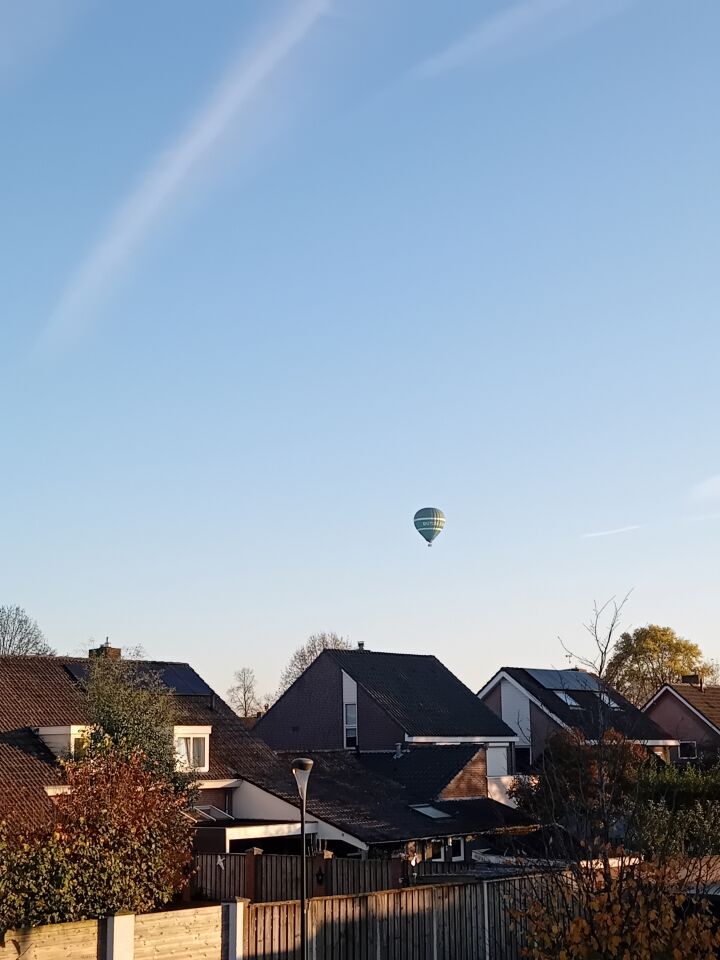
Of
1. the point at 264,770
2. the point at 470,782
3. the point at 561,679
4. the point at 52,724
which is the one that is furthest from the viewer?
the point at 561,679

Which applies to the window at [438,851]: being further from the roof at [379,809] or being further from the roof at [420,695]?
the roof at [420,695]

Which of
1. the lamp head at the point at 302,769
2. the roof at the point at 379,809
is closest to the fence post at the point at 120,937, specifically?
the lamp head at the point at 302,769

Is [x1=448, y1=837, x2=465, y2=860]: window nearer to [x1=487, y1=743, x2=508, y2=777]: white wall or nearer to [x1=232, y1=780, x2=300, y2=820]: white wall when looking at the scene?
[x1=232, y1=780, x2=300, y2=820]: white wall

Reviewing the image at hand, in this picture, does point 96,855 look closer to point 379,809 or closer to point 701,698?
point 379,809

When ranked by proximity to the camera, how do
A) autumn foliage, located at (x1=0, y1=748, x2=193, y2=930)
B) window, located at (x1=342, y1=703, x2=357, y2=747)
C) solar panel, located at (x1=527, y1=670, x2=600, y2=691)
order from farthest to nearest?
solar panel, located at (x1=527, y1=670, x2=600, y2=691), window, located at (x1=342, y1=703, x2=357, y2=747), autumn foliage, located at (x1=0, y1=748, x2=193, y2=930)

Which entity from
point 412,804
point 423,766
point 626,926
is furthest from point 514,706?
point 626,926

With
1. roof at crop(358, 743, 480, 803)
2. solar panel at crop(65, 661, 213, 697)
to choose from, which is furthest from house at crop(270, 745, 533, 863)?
solar panel at crop(65, 661, 213, 697)
